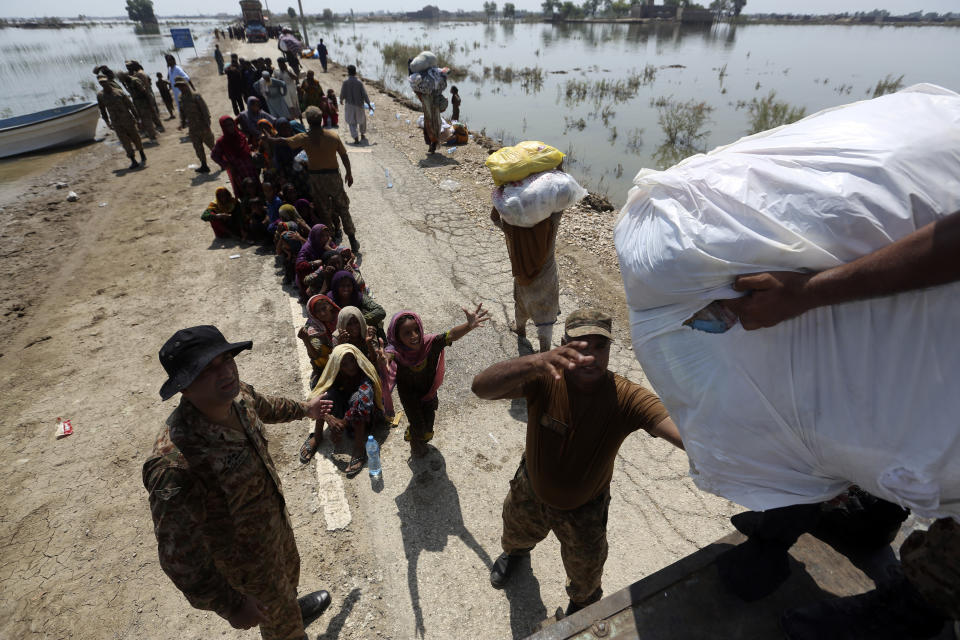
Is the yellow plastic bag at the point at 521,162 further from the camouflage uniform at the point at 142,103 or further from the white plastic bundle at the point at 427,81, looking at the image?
A: the camouflage uniform at the point at 142,103

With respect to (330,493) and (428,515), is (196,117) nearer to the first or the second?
(330,493)

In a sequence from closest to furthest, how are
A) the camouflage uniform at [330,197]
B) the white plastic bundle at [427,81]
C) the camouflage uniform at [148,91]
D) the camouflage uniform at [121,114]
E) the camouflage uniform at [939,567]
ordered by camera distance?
the camouflage uniform at [939,567], the camouflage uniform at [330,197], the camouflage uniform at [121,114], the white plastic bundle at [427,81], the camouflage uniform at [148,91]

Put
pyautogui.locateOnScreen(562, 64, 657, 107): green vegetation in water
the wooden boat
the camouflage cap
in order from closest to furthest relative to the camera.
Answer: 1. the camouflage cap
2. the wooden boat
3. pyautogui.locateOnScreen(562, 64, 657, 107): green vegetation in water

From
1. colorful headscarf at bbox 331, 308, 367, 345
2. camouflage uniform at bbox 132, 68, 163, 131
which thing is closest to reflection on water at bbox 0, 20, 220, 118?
camouflage uniform at bbox 132, 68, 163, 131

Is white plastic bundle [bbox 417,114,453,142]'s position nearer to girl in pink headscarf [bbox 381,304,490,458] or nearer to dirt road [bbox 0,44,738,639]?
dirt road [bbox 0,44,738,639]

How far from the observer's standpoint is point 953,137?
1000 mm

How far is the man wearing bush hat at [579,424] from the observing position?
1907 mm

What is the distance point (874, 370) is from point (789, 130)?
76 cm

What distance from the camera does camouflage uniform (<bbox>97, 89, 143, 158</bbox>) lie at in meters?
9.17

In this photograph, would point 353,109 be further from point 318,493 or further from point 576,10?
point 576,10

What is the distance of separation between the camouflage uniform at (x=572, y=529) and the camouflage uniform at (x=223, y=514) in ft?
4.07

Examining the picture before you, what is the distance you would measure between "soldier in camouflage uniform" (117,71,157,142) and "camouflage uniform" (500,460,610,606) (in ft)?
43.8

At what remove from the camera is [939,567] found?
1.23 m

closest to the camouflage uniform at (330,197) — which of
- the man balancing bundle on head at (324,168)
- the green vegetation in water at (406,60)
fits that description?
the man balancing bundle on head at (324,168)
